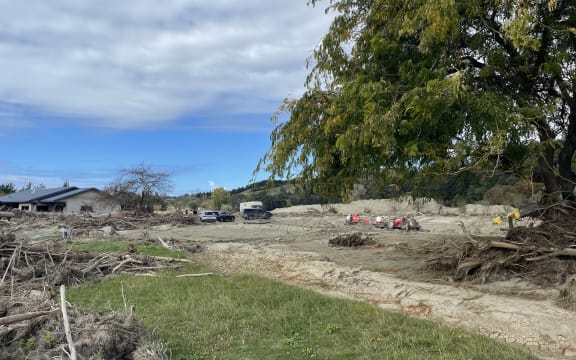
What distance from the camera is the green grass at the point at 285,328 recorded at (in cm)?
555

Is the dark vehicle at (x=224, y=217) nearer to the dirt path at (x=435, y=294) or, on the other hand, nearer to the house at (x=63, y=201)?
the house at (x=63, y=201)

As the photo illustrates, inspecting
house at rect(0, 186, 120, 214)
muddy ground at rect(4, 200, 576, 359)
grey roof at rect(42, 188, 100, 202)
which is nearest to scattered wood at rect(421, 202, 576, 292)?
muddy ground at rect(4, 200, 576, 359)

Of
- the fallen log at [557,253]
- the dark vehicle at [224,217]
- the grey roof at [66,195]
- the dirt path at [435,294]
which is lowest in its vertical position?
the dirt path at [435,294]

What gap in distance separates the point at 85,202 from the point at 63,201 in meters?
2.71

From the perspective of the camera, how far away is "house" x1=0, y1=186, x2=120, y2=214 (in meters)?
60.9

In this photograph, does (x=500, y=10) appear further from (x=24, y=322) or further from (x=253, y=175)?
(x=24, y=322)

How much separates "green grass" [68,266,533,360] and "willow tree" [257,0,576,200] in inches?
111

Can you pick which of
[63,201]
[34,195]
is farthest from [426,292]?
[34,195]

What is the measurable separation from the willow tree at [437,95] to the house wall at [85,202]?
179ft

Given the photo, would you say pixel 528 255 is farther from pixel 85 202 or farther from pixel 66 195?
pixel 66 195

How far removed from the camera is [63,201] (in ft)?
202

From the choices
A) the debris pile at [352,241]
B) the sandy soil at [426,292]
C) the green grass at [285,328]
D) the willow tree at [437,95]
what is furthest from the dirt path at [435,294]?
the debris pile at [352,241]

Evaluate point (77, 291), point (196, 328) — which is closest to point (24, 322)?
point (196, 328)

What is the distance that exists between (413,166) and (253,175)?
3.64 metres
